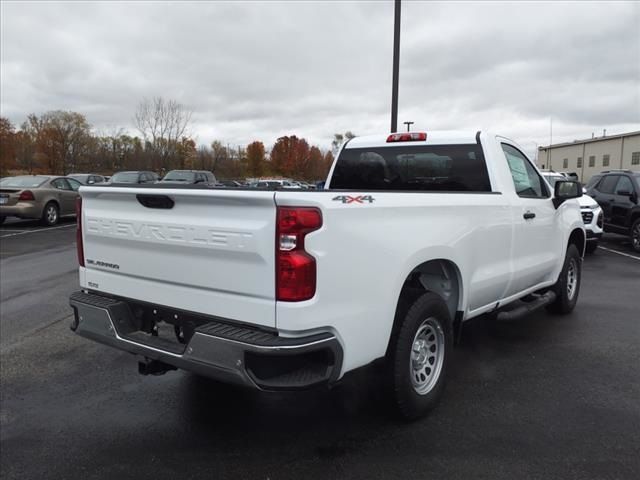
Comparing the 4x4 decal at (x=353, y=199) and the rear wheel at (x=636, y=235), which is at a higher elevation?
the 4x4 decal at (x=353, y=199)

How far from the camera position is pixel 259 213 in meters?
2.60

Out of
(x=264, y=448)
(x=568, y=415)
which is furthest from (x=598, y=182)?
(x=264, y=448)

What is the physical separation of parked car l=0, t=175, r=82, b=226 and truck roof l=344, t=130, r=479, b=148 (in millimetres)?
11671

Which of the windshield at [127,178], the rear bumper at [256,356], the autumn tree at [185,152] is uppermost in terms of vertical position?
the autumn tree at [185,152]

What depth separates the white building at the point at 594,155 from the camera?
48.6 m

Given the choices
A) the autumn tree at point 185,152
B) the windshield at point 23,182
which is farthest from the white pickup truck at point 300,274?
the autumn tree at point 185,152

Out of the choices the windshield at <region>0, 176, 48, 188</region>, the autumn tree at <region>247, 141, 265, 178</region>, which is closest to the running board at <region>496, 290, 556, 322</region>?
the windshield at <region>0, 176, 48, 188</region>

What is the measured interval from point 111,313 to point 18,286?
5.50 meters

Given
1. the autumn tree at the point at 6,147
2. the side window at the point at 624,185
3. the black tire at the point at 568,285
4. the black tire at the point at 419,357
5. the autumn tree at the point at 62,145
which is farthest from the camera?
the autumn tree at the point at 62,145

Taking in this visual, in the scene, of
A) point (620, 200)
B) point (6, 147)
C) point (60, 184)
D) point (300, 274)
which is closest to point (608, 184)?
point (620, 200)

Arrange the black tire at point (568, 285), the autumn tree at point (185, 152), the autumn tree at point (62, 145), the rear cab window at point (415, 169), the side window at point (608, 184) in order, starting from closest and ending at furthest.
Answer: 1. the rear cab window at point (415, 169)
2. the black tire at point (568, 285)
3. the side window at point (608, 184)
4. the autumn tree at point (185, 152)
5. the autumn tree at point (62, 145)

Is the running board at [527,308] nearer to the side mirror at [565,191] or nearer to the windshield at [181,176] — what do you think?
the side mirror at [565,191]

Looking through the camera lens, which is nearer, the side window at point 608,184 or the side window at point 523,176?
the side window at point 523,176

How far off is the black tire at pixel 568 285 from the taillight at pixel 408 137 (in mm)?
2334
